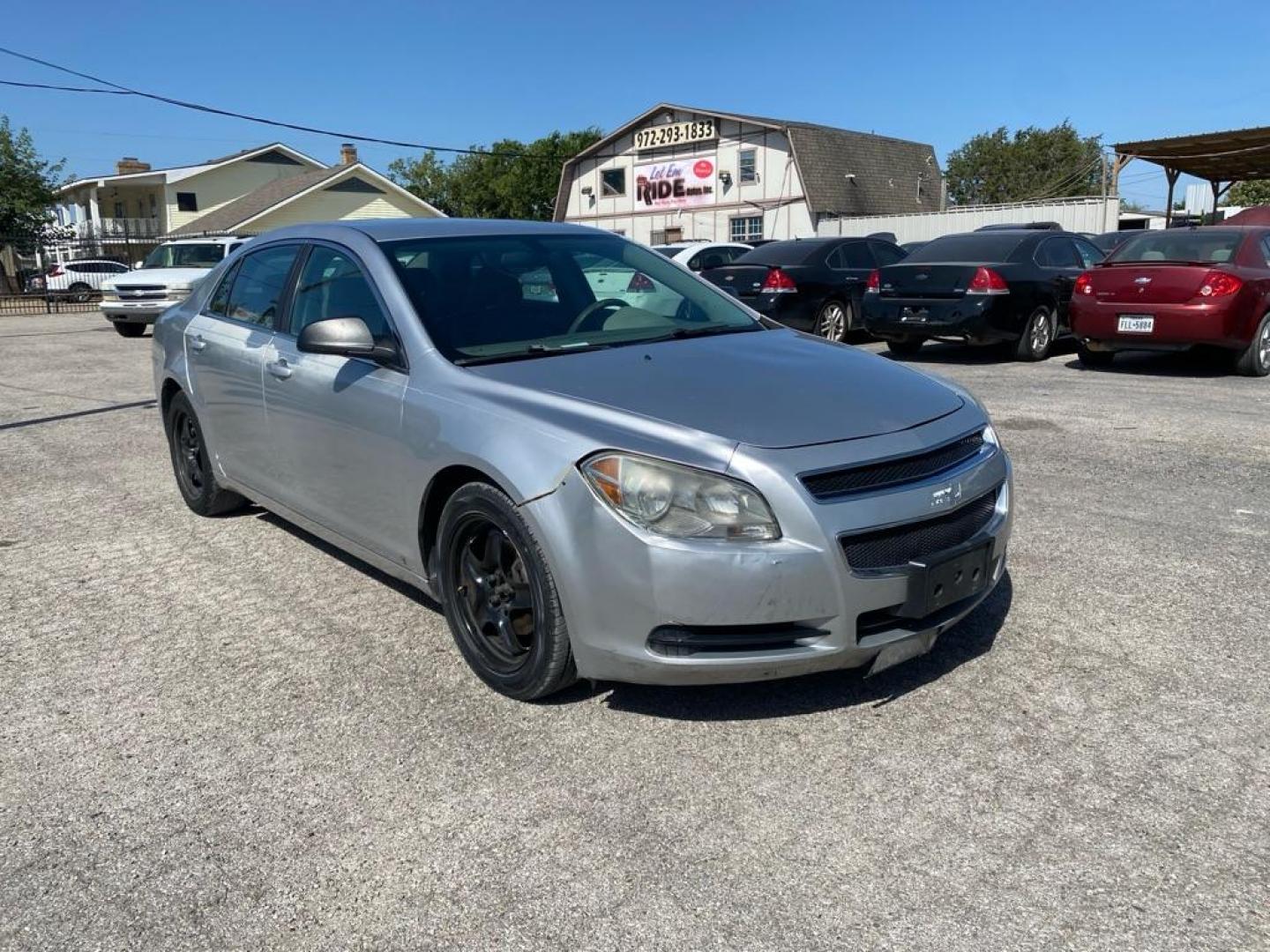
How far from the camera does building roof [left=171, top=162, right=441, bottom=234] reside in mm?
44091

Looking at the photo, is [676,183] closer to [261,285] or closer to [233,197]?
[233,197]

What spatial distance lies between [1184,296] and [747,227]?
33.6m

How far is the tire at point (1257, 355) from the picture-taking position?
999 centimetres

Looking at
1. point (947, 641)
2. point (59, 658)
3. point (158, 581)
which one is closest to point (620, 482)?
point (947, 641)

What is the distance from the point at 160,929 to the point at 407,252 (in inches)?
102

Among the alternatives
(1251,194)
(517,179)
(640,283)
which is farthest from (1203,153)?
(517,179)

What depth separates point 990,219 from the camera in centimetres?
3447

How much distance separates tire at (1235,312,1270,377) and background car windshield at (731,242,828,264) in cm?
499

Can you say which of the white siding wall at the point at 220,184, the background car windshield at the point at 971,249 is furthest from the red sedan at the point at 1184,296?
the white siding wall at the point at 220,184

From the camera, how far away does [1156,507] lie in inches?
217

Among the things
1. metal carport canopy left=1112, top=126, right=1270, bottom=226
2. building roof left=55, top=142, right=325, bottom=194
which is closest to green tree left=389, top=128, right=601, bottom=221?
building roof left=55, top=142, right=325, bottom=194

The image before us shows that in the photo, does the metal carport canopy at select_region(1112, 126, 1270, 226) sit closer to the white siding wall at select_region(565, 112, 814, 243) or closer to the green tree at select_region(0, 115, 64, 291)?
the white siding wall at select_region(565, 112, 814, 243)

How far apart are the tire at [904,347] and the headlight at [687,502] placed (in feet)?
31.5

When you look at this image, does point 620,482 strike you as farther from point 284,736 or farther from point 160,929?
point 160,929
